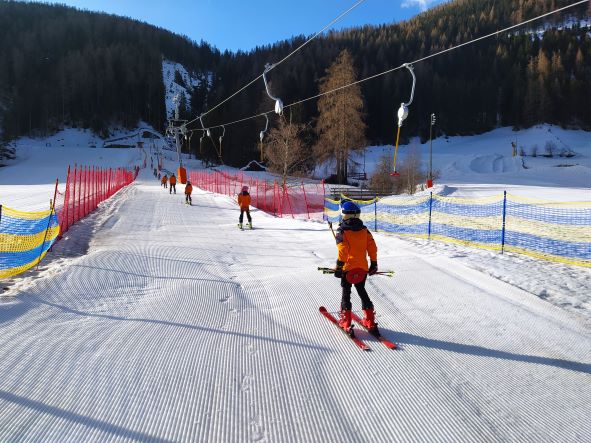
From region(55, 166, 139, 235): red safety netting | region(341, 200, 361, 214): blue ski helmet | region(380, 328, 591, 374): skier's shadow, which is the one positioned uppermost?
region(341, 200, 361, 214): blue ski helmet

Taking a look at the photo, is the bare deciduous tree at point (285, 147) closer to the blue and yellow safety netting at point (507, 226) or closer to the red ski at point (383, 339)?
the blue and yellow safety netting at point (507, 226)

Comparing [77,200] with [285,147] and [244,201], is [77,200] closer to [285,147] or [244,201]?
[244,201]

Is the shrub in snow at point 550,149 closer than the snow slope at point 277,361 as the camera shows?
No

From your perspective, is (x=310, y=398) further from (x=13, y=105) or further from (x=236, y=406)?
(x=13, y=105)

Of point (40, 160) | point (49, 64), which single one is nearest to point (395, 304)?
point (40, 160)

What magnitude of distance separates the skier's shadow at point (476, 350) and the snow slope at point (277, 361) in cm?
2

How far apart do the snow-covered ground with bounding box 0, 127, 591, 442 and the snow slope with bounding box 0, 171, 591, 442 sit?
2 cm

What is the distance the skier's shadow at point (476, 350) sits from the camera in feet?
11.9

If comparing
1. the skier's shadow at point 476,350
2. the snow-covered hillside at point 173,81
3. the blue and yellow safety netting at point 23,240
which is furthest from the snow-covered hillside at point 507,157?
the snow-covered hillside at point 173,81

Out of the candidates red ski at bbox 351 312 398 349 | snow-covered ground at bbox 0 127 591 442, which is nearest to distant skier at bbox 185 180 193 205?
snow-covered ground at bbox 0 127 591 442

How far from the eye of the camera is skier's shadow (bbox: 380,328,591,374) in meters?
3.62

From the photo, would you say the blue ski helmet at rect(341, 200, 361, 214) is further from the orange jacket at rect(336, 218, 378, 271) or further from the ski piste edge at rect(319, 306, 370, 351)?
the ski piste edge at rect(319, 306, 370, 351)

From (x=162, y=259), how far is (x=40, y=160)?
75.5 metres

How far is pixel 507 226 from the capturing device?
10.3m
